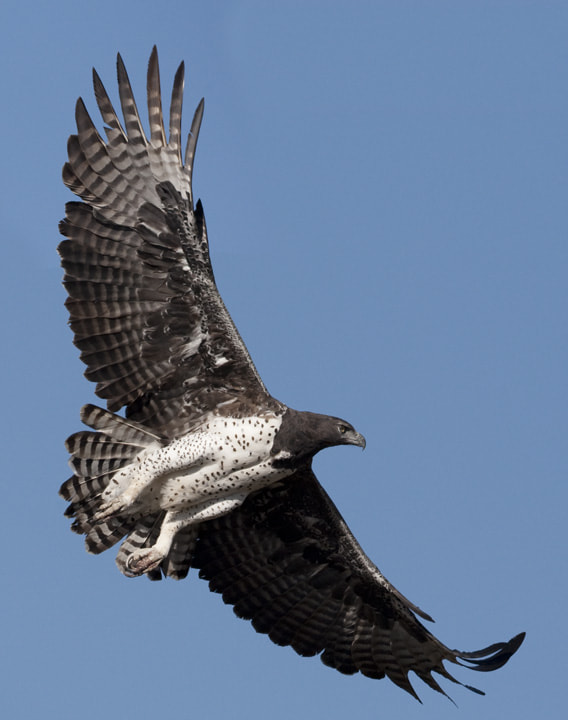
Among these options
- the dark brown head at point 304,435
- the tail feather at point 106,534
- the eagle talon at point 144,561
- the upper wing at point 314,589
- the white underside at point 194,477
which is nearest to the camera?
the dark brown head at point 304,435

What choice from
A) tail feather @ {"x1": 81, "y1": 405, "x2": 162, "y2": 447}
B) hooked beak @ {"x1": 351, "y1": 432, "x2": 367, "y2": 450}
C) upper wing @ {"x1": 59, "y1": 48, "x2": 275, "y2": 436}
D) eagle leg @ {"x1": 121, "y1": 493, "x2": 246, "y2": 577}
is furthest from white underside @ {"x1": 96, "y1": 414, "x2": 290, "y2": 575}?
hooked beak @ {"x1": 351, "y1": 432, "x2": 367, "y2": 450}

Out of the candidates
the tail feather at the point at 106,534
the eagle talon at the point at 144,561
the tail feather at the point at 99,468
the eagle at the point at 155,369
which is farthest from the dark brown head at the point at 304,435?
the tail feather at the point at 106,534

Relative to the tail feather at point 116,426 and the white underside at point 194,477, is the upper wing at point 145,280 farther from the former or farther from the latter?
the white underside at point 194,477

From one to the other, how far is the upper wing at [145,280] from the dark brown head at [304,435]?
16.2 inches

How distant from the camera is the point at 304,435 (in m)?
12.0

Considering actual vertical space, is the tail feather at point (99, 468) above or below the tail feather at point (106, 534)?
above

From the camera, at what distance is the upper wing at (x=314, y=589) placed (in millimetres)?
13258

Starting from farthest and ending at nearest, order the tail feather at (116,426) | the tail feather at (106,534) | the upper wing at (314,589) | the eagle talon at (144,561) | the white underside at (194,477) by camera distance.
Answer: the upper wing at (314,589), the tail feather at (106,534), the eagle talon at (144,561), the tail feather at (116,426), the white underside at (194,477)

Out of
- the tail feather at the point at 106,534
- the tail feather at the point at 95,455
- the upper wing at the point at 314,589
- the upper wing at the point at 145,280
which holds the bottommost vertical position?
the upper wing at the point at 314,589

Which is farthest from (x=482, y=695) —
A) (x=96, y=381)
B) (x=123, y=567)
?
(x=96, y=381)

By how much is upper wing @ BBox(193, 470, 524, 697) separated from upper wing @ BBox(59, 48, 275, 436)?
1.49m

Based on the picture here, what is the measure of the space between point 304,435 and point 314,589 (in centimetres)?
227

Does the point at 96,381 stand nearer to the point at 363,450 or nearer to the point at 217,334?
the point at 217,334

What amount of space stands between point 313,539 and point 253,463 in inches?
63.8
